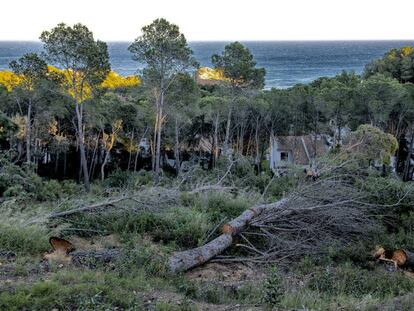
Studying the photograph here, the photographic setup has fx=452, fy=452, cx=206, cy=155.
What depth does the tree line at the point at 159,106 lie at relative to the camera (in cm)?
2294

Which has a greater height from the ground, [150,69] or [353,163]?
[150,69]

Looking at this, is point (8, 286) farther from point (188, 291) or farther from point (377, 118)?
point (377, 118)

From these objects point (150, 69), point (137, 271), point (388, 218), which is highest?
point (150, 69)

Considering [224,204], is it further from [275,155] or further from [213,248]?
[275,155]

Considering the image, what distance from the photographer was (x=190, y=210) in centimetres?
1098

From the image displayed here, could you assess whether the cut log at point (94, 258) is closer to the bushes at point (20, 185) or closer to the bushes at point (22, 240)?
the bushes at point (22, 240)

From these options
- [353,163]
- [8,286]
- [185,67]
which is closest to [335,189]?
[353,163]

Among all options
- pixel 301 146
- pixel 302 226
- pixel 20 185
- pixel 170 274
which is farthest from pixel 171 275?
pixel 301 146

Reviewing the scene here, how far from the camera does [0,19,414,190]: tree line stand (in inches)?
903

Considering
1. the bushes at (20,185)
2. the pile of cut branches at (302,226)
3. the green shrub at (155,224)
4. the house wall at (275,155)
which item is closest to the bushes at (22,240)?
the green shrub at (155,224)

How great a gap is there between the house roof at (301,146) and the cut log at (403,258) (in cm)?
2222

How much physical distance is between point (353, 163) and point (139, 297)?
1228cm

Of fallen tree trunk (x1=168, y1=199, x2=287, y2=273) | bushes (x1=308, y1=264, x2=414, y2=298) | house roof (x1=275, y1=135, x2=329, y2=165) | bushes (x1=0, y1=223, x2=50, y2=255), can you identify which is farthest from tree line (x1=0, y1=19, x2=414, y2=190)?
bushes (x1=308, y1=264, x2=414, y2=298)

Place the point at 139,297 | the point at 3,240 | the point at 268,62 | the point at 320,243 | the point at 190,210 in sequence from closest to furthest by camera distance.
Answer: the point at 139,297
the point at 3,240
the point at 320,243
the point at 190,210
the point at 268,62
